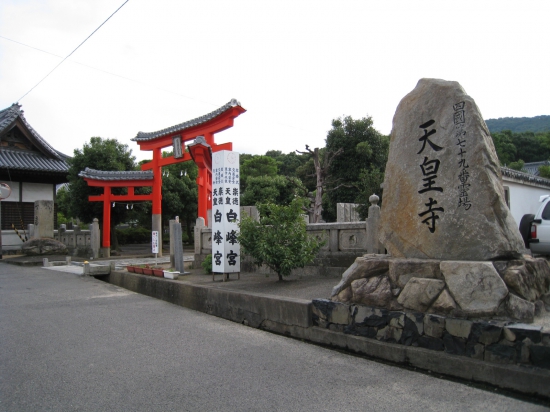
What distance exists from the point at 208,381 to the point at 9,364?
2.67 m

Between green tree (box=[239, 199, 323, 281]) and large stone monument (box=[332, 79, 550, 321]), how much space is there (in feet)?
7.61

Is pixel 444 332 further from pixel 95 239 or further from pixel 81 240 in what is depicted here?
pixel 81 240

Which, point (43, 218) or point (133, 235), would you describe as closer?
→ point (43, 218)

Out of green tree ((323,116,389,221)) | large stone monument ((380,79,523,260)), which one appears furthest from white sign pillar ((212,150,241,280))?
green tree ((323,116,389,221))

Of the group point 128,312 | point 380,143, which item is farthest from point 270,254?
point 380,143

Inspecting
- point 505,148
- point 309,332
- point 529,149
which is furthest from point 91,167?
point 529,149

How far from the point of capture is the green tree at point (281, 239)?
829cm

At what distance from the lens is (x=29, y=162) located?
77.6 feet

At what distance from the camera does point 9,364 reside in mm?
5164

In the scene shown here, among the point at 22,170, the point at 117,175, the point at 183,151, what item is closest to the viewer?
the point at 183,151

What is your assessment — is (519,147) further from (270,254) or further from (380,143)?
(270,254)

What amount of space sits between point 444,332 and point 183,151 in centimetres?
1602

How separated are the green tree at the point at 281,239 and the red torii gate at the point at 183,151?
7.04 metres

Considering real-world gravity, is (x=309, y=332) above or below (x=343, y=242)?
below
